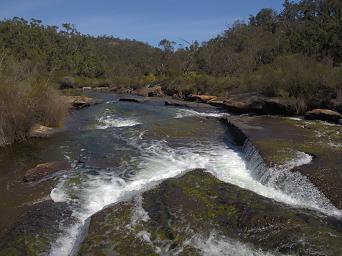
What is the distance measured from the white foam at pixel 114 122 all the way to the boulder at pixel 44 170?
8569 mm

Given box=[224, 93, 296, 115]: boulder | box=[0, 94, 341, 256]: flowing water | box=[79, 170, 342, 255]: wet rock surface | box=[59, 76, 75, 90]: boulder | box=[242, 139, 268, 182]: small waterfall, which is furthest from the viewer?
box=[59, 76, 75, 90]: boulder

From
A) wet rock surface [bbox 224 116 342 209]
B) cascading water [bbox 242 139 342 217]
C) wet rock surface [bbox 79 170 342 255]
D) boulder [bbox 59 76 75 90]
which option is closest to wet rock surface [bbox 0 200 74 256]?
wet rock surface [bbox 79 170 342 255]

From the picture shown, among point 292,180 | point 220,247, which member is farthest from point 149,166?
point 220,247

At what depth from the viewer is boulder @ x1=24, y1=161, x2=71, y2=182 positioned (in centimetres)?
1227

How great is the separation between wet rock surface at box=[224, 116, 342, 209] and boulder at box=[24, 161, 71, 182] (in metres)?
6.68

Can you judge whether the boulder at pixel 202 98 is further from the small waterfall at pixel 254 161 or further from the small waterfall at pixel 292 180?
the small waterfall at pixel 292 180

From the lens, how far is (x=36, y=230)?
8594mm

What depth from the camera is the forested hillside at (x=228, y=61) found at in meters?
23.8

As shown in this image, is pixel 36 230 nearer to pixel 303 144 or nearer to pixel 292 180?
pixel 292 180

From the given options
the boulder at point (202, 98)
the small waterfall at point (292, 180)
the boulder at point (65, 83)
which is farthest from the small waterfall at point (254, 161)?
the boulder at point (65, 83)

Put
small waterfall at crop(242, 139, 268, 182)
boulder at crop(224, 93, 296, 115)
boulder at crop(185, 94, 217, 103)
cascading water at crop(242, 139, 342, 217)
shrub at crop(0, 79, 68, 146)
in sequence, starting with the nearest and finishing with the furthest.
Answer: cascading water at crop(242, 139, 342, 217), small waterfall at crop(242, 139, 268, 182), shrub at crop(0, 79, 68, 146), boulder at crop(224, 93, 296, 115), boulder at crop(185, 94, 217, 103)

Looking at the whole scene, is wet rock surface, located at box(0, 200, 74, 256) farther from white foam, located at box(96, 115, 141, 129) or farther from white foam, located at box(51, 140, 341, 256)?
white foam, located at box(96, 115, 141, 129)

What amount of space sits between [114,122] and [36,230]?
15469mm

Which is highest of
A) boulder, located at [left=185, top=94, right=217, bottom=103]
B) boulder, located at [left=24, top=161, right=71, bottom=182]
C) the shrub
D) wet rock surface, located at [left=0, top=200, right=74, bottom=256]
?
the shrub
